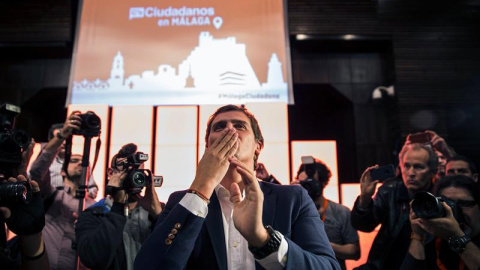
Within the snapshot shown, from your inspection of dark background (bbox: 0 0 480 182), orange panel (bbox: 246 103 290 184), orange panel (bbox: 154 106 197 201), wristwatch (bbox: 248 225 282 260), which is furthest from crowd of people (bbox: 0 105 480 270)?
dark background (bbox: 0 0 480 182)

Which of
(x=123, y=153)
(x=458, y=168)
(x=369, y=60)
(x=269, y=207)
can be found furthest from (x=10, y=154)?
(x=369, y=60)

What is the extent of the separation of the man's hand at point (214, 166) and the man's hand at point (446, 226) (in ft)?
3.46

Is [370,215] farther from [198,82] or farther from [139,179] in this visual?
[198,82]

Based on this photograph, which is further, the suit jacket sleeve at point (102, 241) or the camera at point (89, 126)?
the camera at point (89, 126)

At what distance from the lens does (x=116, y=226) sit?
1.85 m

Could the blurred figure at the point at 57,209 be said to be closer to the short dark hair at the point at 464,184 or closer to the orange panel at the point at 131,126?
the short dark hair at the point at 464,184

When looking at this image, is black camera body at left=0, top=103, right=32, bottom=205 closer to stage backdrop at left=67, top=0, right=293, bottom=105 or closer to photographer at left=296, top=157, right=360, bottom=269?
photographer at left=296, top=157, right=360, bottom=269

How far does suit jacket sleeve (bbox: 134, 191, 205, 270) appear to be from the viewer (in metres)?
1.11

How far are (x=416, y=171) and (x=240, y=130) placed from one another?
1.49 m

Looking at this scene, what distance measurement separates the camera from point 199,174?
1156mm

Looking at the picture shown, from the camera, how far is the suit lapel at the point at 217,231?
1.17 meters

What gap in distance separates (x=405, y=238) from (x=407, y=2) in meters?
5.31

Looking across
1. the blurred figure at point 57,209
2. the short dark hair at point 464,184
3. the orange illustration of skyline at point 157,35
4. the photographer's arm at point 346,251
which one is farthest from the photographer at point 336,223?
the orange illustration of skyline at point 157,35

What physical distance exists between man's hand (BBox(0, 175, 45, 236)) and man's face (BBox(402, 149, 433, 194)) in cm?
202
